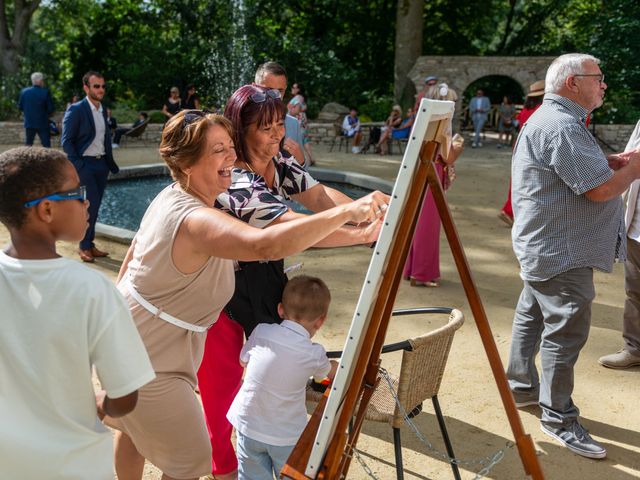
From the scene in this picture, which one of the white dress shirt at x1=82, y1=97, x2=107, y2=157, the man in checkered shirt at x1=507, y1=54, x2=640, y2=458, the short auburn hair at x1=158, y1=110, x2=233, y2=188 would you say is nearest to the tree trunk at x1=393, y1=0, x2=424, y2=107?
the white dress shirt at x1=82, y1=97, x2=107, y2=157

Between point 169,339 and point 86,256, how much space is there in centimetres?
491

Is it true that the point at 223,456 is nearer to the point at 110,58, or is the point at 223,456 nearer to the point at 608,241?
the point at 608,241

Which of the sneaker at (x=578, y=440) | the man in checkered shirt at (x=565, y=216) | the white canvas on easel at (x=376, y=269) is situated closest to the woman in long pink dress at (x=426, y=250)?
the man in checkered shirt at (x=565, y=216)

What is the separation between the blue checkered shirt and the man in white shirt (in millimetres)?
908

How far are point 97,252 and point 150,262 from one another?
16.5 feet

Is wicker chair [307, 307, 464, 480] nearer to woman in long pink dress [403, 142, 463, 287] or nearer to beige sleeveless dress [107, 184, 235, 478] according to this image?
beige sleeveless dress [107, 184, 235, 478]

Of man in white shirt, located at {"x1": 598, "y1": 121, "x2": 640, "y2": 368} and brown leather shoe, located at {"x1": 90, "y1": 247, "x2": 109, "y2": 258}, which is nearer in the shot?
man in white shirt, located at {"x1": 598, "y1": 121, "x2": 640, "y2": 368}

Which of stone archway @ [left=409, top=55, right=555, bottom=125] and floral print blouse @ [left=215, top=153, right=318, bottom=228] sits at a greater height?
stone archway @ [left=409, top=55, right=555, bottom=125]

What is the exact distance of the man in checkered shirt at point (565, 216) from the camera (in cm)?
338

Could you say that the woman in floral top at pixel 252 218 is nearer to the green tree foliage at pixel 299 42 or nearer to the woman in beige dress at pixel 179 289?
the woman in beige dress at pixel 179 289

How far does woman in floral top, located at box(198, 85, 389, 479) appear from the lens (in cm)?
260

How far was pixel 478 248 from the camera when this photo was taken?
7730 mm

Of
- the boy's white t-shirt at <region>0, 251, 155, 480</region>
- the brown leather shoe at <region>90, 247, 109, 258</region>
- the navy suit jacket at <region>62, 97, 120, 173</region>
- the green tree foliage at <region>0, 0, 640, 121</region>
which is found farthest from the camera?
the green tree foliage at <region>0, 0, 640, 121</region>

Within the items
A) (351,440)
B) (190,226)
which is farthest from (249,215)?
(351,440)
